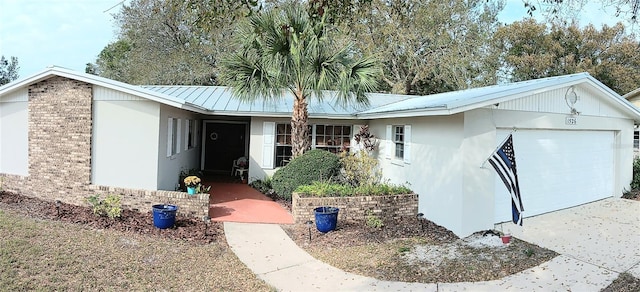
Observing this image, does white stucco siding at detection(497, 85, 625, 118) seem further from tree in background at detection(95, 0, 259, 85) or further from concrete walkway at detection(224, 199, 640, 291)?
tree in background at detection(95, 0, 259, 85)

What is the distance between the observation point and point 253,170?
46.0 feet

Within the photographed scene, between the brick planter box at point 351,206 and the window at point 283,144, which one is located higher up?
the window at point 283,144

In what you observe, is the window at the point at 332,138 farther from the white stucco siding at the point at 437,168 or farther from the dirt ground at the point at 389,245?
the dirt ground at the point at 389,245

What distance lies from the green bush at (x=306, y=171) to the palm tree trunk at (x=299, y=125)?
1.70ft

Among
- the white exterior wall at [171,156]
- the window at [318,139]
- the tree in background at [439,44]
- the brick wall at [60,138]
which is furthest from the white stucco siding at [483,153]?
the tree in background at [439,44]

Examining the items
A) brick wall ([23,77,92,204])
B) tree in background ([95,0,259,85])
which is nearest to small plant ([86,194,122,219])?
brick wall ([23,77,92,204])

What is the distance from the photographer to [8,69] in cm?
2930

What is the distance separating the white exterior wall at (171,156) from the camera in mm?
10098

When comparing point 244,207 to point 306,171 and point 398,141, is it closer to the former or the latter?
point 306,171

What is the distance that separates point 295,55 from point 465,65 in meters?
16.5

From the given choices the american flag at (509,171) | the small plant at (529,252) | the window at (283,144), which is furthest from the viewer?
the window at (283,144)

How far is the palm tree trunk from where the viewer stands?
12305 millimetres

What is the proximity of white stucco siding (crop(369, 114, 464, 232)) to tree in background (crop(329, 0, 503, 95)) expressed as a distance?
1254cm

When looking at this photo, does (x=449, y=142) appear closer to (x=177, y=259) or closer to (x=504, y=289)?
(x=504, y=289)
